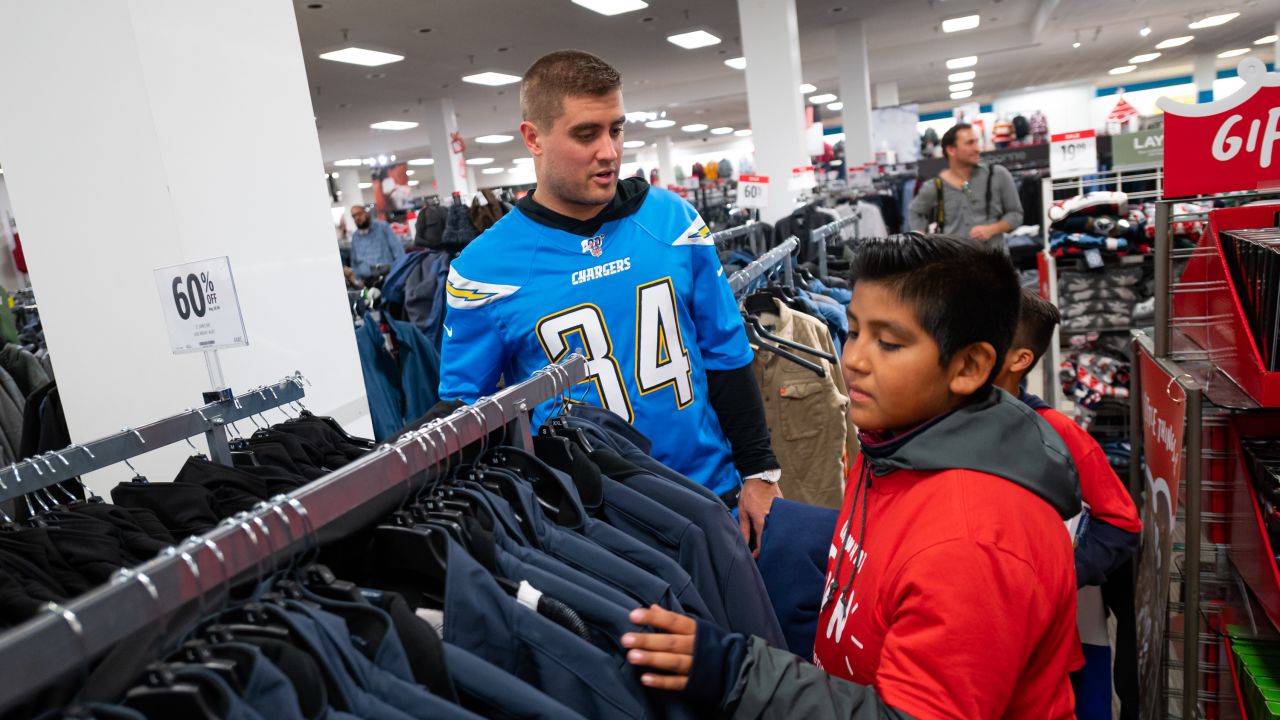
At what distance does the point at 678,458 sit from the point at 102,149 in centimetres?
172

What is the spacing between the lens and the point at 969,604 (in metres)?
0.94

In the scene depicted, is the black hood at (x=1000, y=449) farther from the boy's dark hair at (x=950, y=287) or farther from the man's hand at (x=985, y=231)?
the man's hand at (x=985, y=231)

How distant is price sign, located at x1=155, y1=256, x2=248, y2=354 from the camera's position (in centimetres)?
168

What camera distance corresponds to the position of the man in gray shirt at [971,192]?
6172 millimetres

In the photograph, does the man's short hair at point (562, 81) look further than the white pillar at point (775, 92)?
No

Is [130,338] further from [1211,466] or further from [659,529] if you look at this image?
[1211,466]

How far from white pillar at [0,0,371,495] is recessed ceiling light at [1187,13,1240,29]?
59.3ft

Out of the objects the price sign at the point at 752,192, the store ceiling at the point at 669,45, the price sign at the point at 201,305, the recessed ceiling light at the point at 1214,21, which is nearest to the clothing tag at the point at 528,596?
the price sign at the point at 201,305

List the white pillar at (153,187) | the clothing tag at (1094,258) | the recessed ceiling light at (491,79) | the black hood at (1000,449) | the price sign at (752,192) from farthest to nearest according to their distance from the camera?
the recessed ceiling light at (491,79) < the price sign at (752,192) < the clothing tag at (1094,258) < the white pillar at (153,187) < the black hood at (1000,449)

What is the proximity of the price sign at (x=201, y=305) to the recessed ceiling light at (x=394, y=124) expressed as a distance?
691 inches

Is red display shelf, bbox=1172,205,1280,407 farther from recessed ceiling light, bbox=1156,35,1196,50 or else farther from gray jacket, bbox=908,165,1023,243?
recessed ceiling light, bbox=1156,35,1196,50

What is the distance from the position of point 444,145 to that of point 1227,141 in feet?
51.5

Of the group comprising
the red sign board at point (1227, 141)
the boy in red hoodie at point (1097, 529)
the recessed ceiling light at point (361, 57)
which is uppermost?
the recessed ceiling light at point (361, 57)

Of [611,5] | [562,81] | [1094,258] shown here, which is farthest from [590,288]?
[611,5]
